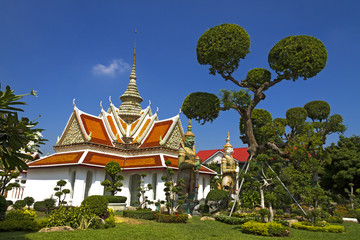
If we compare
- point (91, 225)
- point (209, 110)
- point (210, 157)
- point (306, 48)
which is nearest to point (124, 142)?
point (209, 110)

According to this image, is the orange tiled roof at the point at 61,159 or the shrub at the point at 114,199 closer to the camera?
the shrub at the point at 114,199

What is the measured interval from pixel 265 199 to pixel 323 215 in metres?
3.87

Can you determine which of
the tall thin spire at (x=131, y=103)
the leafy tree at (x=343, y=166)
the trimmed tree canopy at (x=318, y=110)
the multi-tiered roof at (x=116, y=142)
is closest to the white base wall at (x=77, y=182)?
the multi-tiered roof at (x=116, y=142)

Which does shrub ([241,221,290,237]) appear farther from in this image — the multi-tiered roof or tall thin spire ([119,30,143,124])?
Answer: tall thin spire ([119,30,143,124])

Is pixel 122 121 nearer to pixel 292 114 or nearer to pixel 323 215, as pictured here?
pixel 292 114

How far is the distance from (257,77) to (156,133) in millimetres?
10278

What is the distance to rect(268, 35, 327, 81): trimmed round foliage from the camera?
1552cm

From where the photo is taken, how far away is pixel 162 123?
24.9 meters

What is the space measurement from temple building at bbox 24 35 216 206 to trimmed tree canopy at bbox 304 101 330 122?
10.9 meters

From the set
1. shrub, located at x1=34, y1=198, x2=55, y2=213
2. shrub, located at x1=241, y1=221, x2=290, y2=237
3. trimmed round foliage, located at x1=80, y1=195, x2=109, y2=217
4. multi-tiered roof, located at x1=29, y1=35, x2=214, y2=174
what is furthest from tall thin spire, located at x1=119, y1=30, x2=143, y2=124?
shrub, located at x1=241, y1=221, x2=290, y2=237

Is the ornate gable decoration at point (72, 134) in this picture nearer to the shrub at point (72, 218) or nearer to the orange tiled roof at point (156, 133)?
the orange tiled roof at point (156, 133)

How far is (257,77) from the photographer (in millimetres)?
17219

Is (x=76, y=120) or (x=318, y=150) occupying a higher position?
(x=76, y=120)

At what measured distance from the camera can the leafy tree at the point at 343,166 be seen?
25.2m
